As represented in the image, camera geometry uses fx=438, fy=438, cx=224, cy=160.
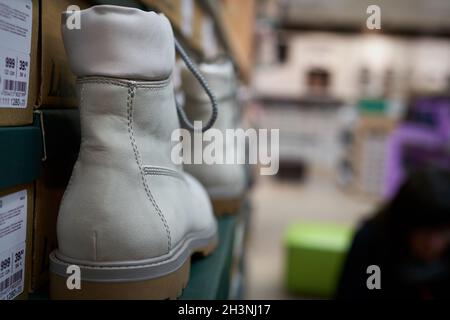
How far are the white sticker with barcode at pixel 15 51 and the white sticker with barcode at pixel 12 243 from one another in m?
0.10

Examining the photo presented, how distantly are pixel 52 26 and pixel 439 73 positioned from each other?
7940 millimetres

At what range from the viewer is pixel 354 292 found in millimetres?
1192

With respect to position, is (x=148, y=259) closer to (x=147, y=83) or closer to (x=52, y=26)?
(x=147, y=83)

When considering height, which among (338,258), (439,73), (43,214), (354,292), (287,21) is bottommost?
(338,258)

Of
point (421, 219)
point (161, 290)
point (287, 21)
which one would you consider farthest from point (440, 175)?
point (287, 21)

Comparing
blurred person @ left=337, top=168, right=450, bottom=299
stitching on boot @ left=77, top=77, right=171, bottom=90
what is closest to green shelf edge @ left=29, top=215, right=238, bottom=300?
stitching on boot @ left=77, top=77, right=171, bottom=90

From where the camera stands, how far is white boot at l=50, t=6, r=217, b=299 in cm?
43

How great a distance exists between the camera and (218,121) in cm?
89

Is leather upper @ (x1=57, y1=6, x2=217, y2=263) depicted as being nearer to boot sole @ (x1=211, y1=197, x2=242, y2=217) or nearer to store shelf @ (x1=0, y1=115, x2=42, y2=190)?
store shelf @ (x1=0, y1=115, x2=42, y2=190)

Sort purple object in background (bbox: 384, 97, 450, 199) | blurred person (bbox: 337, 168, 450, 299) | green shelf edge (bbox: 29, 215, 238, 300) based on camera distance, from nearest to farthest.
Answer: green shelf edge (bbox: 29, 215, 238, 300) < blurred person (bbox: 337, 168, 450, 299) < purple object in background (bbox: 384, 97, 450, 199)

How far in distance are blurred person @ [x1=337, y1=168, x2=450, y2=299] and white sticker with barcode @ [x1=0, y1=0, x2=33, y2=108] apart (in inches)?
36.6

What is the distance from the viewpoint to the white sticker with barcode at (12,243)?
17.1 inches

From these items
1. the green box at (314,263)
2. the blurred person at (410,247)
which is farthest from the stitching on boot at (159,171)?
the green box at (314,263)

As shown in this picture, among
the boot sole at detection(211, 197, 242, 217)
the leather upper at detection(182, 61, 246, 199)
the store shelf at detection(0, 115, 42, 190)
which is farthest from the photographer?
the boot sole at detection(211, 197, 242, 217)
